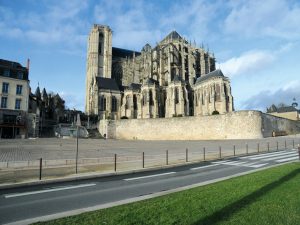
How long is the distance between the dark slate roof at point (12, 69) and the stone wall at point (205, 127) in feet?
54.7

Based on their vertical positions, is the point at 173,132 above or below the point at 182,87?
below

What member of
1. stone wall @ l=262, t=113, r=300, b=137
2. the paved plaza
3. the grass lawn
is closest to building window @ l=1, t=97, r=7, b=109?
the paved plaza

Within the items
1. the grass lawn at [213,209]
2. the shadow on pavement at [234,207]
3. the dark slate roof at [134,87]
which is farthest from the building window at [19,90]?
the shadow on pavement at [234,207]

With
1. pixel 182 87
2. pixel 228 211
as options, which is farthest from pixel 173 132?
pixel 228 211

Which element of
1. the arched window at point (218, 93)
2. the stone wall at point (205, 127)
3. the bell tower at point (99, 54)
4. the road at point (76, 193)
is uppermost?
the bell tower at point (99, 54)

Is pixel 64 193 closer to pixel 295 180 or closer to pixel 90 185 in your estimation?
pixel 90 185

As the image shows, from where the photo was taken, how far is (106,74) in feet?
210

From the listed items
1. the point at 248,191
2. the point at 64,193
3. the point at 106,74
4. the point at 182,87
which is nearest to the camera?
the point at 248,191

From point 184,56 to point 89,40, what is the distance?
28626 mm

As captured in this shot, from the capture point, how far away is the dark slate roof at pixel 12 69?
35.1 m

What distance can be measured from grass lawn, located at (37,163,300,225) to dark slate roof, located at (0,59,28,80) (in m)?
37.1

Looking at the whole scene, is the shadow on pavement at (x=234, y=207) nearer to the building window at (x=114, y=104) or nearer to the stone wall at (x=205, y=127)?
the stone wall at (x=205, y=127)

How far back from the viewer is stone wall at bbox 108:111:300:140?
34.1m

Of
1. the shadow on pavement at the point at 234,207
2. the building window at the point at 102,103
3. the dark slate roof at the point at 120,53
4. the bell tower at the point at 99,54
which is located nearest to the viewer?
the shadow on pavement at the point at 234,207
